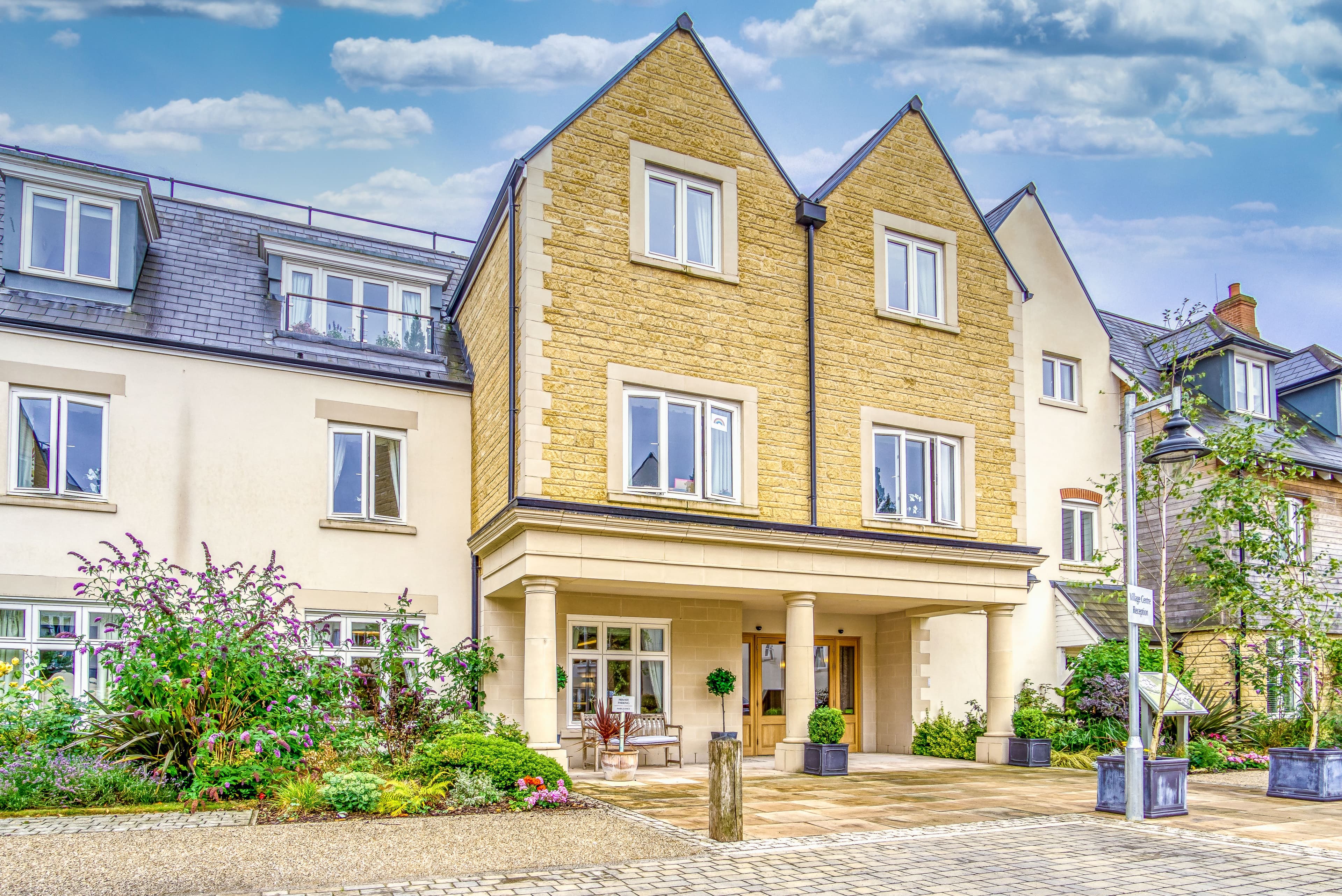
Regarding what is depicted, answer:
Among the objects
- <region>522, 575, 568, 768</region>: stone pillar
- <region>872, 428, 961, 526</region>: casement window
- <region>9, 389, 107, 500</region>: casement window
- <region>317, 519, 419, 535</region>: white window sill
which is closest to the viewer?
<region>522, 575, 568, 768</region>: stone pillar

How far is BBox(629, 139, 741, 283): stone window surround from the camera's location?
1505cm

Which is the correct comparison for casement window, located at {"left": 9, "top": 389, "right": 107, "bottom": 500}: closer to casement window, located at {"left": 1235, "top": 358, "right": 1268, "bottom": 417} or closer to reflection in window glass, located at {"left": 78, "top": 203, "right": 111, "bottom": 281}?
reflection in window glass, located at {"left": 78, "top": 203, "right": 111, "bottom": 281}

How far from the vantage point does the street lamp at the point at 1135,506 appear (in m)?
10.9

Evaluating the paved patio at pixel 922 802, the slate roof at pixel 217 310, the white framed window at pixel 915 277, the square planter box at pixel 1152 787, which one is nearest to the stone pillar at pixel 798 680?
the paved patio at pixel 922 802

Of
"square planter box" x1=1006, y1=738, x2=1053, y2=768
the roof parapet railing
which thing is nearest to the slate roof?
the roof parapet railing

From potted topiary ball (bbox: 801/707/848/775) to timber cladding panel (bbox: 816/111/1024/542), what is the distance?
2.86 m

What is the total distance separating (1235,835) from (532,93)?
4869cm

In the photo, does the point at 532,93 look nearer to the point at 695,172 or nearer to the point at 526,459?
the point at 695,172

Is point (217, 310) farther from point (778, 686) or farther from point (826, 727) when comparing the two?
point (778, 686)

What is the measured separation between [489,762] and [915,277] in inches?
426

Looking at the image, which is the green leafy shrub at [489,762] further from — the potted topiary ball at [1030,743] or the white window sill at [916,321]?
the white window sill at [916,321]

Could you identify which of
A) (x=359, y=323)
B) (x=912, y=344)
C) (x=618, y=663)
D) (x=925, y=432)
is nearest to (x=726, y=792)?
(x=618, y=663)

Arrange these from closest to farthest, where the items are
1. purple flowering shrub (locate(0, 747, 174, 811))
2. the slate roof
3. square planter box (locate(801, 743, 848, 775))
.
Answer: purple flowering shrub (locate(0, 747, 174, 811))
square planter box (locate(801, 743, 848, 775))
the slate roof

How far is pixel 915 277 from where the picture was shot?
1747 cm
